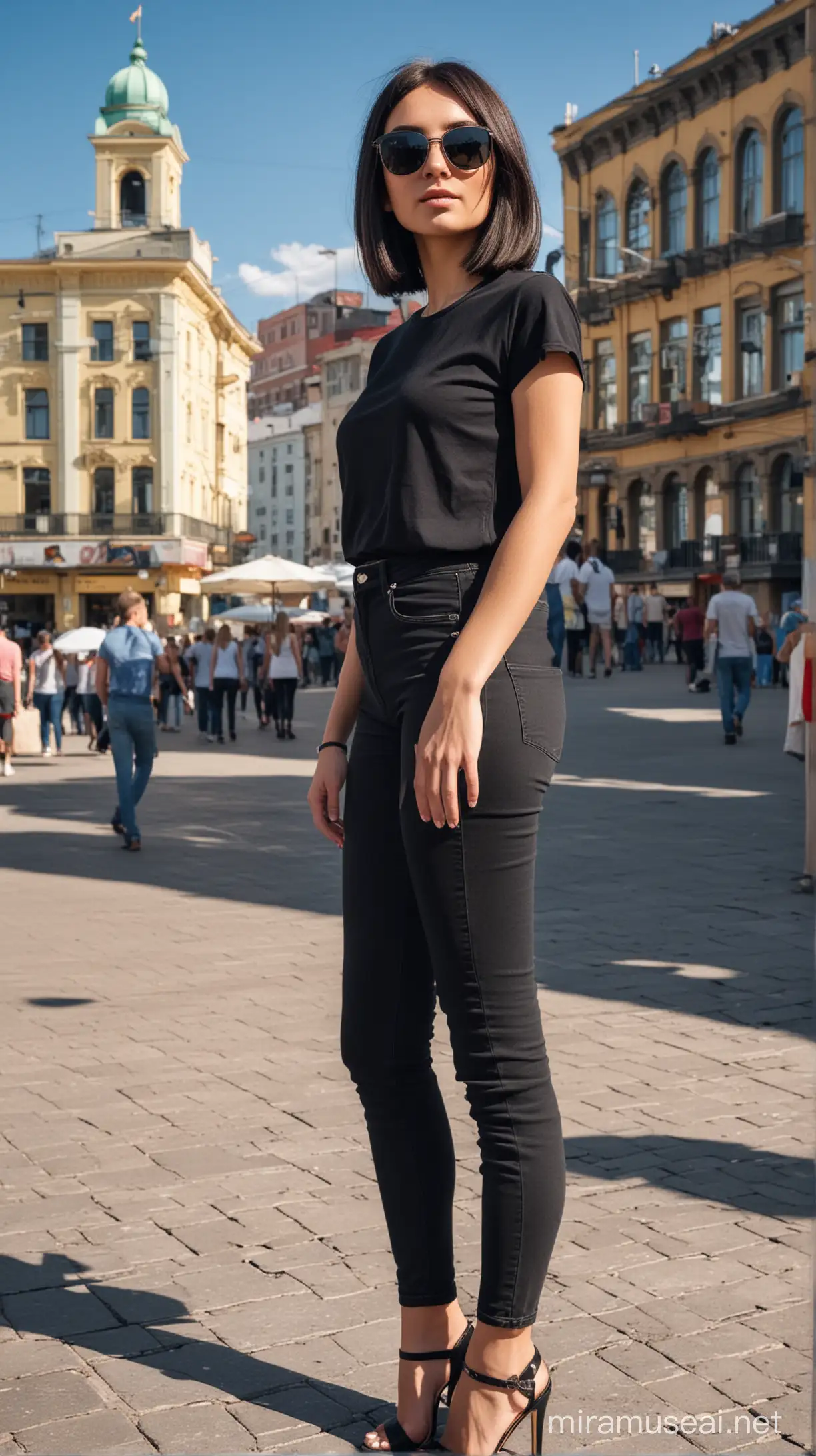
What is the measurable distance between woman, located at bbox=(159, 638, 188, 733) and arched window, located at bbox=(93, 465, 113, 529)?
41086mm

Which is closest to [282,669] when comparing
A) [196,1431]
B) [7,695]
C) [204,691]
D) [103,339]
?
[204,691]

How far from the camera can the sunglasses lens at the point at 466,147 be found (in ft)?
8.51

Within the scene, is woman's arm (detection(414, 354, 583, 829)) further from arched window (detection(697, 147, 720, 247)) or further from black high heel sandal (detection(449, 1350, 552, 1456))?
arched window (detection(697, 147, 720, 247))

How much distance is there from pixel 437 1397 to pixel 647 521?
5185 centimetres

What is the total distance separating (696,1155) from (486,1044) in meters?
2.01

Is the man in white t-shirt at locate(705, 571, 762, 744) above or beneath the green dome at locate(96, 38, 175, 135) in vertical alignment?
beneath

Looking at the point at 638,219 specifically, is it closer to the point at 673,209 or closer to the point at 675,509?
the point at 673,209

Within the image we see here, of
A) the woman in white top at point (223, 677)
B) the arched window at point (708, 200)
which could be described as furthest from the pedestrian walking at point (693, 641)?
the arched window at point (708, 200)

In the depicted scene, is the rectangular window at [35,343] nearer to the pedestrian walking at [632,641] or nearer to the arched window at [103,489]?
the arched window at [103,489]

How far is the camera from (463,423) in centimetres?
247

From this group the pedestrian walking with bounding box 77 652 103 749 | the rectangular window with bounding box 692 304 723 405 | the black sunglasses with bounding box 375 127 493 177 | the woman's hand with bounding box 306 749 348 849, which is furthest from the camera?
the rectangular window with bounding box 692 304 723 405

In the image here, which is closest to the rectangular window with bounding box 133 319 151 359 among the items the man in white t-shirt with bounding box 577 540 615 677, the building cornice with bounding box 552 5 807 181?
the building cornice with bounding box 552 5 807 181

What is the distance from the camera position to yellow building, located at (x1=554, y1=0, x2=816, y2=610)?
4597 cm

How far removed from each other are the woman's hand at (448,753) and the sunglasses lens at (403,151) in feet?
2.77
